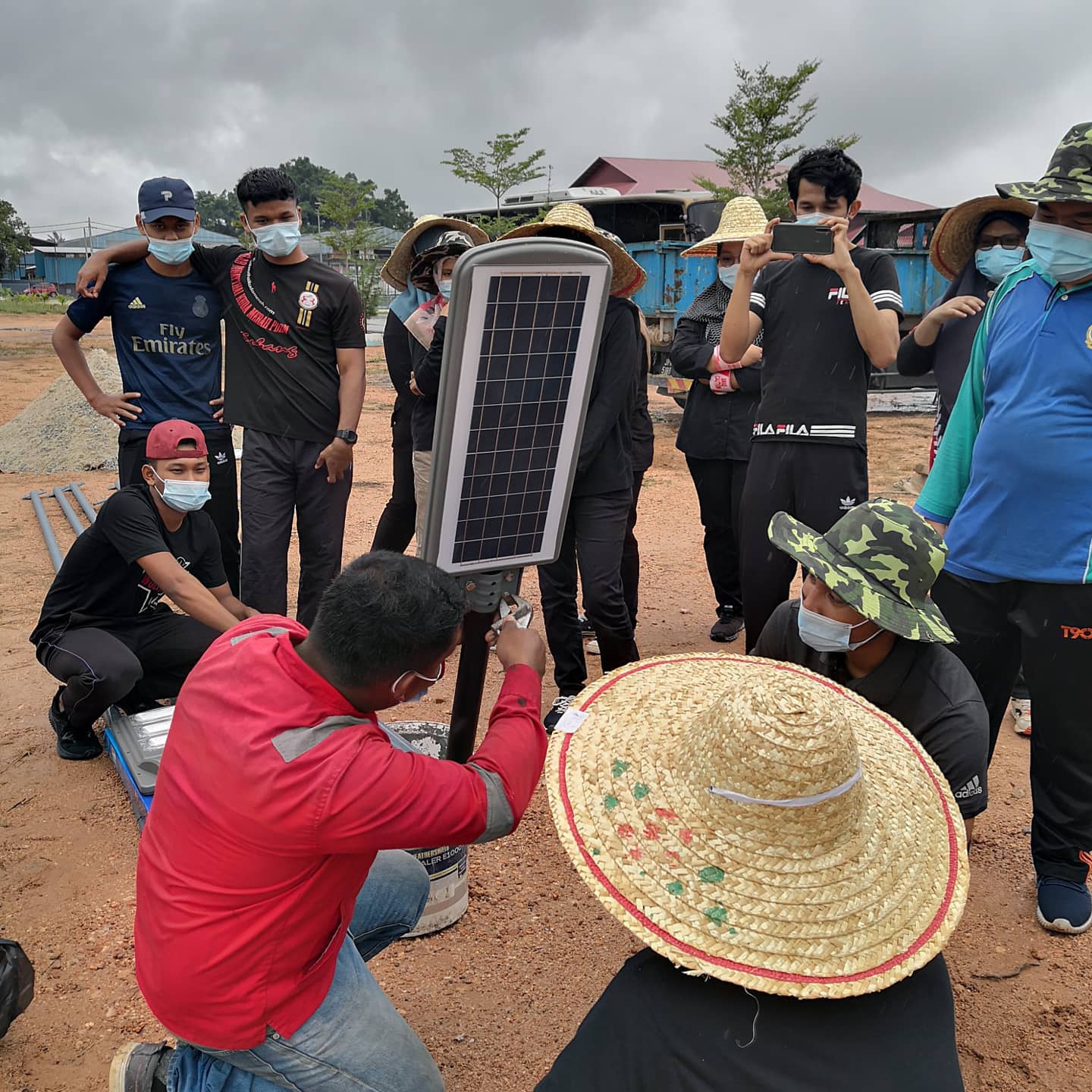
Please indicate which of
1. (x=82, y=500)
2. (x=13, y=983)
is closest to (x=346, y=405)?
(x=13, y=983)

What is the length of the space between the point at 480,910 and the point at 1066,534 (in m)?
2.14

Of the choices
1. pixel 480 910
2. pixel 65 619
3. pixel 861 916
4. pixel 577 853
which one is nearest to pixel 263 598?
pixel 65 619

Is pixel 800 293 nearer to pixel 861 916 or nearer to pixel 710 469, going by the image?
pixel 710 469

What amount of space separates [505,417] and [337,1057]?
5.12ft

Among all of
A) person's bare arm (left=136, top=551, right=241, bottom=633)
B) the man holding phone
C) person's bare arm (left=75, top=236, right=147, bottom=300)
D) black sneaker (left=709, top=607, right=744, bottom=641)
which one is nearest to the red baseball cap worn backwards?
person's bare arm (left=136, top=551, right=241, bottom=633)

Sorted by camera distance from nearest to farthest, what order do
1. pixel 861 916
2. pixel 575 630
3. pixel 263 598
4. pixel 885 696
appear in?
pixel 861 916 → pixel 885 696 → pixel 575 630 → pixel 263 598

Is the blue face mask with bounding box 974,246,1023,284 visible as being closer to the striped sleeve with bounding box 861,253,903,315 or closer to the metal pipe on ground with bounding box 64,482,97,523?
the striped sleeve with bounding box 861,253,903,315

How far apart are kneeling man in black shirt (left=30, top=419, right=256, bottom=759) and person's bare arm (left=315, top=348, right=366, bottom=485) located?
0.70 m

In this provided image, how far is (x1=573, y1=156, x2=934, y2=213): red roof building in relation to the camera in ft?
103

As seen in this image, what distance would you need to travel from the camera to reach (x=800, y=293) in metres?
3.73

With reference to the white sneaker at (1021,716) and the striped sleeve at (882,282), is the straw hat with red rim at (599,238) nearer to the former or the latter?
the striped sleeve at (882,282)

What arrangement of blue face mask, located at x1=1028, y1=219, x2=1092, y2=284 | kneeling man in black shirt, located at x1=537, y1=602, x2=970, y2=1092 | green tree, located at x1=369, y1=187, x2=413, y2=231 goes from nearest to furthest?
kneeling man in black shirt, located at x1=537, y1=602, x2=970, y2=1092 < blue face mask, located at x1=1028, y1=219, x2=1092, y2=284 < green tree, located at x1=369, y1=187, x2=413, y2=231

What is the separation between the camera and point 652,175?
3253 cm

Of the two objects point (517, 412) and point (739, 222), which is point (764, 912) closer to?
point (517, 412)
